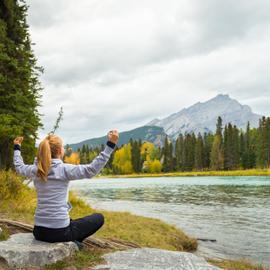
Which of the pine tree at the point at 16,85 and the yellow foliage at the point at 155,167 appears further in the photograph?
the yellow foliage at the point at 155,167

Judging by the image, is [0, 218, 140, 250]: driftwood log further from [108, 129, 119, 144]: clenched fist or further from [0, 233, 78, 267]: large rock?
[108, 129, 119, 144]: clenched fist

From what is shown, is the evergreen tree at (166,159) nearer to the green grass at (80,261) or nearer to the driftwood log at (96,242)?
the driftwood log at (96,242)

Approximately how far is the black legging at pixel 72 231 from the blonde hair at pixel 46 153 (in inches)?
34.6

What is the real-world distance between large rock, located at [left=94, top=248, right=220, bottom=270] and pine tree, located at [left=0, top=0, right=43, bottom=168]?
11.9m

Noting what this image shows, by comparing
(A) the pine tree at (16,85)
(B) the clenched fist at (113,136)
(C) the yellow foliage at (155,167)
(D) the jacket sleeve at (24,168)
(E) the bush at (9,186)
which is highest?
(A) the pine tree at (16,85)

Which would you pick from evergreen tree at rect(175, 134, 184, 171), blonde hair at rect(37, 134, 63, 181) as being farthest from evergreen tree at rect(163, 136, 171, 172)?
blonde hair at rect(37, 134, 63, 181)

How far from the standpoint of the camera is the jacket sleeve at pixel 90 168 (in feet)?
17.6

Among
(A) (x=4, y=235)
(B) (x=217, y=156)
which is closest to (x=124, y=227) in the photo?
(A) (x=4, y=235)

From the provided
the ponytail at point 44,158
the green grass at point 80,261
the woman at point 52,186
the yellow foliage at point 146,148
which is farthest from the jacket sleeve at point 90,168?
the yellow foliage at point 146,148

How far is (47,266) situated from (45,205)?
0.90 metres

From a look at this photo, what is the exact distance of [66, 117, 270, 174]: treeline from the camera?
4301 inches

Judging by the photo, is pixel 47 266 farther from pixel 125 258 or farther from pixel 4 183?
pixel 4 183

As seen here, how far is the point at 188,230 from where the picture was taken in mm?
15812

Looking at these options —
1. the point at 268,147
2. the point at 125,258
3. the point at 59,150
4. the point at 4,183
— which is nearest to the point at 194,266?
the point at 125,258
